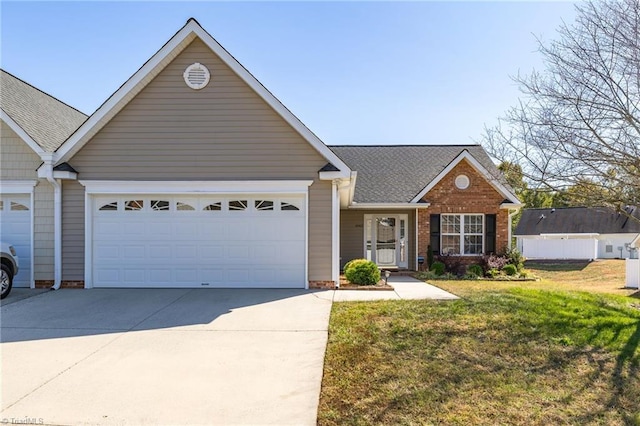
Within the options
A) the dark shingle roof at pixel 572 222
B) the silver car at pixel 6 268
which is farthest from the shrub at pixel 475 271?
the dark shingle roof at pixel 572 222

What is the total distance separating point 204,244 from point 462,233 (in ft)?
35.2

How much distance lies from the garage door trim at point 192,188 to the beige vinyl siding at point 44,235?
962 mm

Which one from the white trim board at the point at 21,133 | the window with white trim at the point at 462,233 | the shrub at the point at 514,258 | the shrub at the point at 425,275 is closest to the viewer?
the white trim board at the point at 21,133

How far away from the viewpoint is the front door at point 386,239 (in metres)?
17.7

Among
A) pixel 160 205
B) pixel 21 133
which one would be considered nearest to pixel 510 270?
pixel 160 205

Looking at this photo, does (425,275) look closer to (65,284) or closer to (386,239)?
(386,239)

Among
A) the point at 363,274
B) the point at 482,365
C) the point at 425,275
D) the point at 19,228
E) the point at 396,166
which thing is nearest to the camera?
the point at 482,365

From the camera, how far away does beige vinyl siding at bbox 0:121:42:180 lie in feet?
35.8

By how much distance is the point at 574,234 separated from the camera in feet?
110

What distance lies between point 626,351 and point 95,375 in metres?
6.97

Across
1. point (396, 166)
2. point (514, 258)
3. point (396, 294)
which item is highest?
point (396, 166)

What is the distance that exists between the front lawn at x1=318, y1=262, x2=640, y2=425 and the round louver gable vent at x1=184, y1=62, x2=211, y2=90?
265 inches

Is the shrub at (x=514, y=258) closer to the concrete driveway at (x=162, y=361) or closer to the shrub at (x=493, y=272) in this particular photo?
the shrub at (x=493, y=272)

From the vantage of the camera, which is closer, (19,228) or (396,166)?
(19,228)
